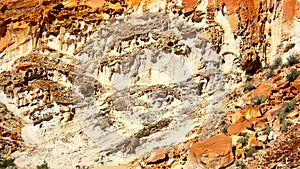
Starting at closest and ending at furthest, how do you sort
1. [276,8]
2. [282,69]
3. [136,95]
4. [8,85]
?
Result: 1. [282,69]
2. [276,8]
3. [136,95]
4. [8,85]

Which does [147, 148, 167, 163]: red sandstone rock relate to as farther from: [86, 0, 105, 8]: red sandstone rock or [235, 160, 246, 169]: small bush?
[86, 0, 105, 8]: red sandstone rock

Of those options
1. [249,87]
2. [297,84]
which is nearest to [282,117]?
[297,84]

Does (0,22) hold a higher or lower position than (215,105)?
higher

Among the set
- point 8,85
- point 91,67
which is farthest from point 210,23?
point 8,85

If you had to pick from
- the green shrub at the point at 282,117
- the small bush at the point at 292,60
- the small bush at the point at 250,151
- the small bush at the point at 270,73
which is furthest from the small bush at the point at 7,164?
the small bush at the point at 292,60

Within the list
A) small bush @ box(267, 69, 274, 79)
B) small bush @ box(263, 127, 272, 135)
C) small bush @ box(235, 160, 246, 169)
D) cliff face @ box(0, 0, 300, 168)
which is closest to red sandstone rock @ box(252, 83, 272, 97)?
small bush @ box(267, 69, 274, 79)

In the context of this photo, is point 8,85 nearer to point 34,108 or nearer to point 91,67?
point 34,108
